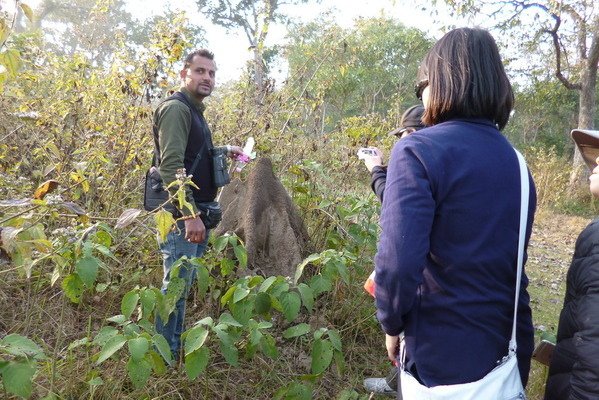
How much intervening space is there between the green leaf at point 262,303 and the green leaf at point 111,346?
21.4 inches

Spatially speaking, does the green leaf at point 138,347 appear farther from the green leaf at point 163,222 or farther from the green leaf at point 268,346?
the green leaf at point 268,346

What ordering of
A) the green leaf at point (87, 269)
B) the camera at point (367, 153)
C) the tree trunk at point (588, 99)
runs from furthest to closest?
the tree trunk at point (588, 99) → the camera at point (367, 153) → the green leaf at point (87, 269)

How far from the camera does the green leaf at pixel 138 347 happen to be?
1627mm

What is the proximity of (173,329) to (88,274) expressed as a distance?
77cm

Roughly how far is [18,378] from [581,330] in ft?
4.99

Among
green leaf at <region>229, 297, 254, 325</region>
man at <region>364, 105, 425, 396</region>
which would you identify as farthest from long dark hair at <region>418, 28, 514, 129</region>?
green leaf at <region>229, 297, 254, 325</region>

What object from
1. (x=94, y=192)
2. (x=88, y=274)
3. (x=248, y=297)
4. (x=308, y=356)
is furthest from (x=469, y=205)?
(x=94, y=192)

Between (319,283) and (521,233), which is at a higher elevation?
(521,233)

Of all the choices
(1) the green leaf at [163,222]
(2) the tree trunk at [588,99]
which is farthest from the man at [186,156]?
(2) the tree trunk at [588,99]

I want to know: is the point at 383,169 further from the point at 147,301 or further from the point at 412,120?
the point at 147,301

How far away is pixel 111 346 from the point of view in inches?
65.0

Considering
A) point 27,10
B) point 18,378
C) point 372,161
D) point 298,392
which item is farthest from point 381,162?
point 18,378

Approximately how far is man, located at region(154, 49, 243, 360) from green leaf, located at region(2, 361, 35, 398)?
2.60 feet

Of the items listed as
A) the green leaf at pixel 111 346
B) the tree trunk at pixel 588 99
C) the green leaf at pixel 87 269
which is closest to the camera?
the green leaf at pixel 111 346
